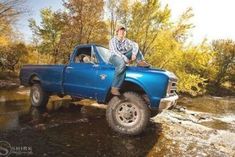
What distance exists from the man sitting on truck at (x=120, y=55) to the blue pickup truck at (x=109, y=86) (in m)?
0.21

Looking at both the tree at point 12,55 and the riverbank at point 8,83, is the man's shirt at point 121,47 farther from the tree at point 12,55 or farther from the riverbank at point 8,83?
the tree at point 12,55

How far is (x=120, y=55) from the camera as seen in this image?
260 inches

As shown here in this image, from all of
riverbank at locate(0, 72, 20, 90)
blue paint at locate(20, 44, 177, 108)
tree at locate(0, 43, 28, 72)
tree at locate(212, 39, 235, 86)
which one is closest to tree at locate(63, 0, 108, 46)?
riverbank at locate(0, 72, 20, 90)

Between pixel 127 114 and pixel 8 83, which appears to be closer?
pixel 127 114

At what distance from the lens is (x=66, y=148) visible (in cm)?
498

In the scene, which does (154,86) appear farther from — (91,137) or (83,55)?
(83,55)

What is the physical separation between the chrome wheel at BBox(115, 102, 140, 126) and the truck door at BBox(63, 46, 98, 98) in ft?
3.35

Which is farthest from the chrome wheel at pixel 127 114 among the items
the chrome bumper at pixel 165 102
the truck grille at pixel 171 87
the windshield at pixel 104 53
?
the windshield at pixel 104 53

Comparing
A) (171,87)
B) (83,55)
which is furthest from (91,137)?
(83,55)

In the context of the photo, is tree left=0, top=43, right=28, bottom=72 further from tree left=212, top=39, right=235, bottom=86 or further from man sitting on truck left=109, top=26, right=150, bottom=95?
tree left=212, top=39, right=235, bottom=86

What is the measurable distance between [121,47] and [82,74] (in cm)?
146

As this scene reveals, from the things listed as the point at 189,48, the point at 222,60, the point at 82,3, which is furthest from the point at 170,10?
the point at 222,60

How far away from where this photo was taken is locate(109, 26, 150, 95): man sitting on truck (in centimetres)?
637

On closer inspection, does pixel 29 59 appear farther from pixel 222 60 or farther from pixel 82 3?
pixel 222 60
